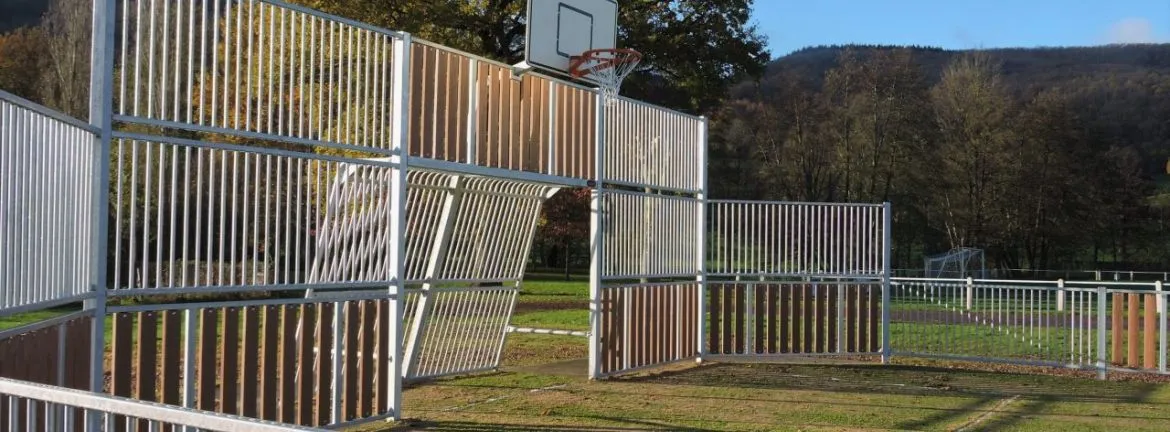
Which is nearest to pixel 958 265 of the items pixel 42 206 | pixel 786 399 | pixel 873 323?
Answer: pixel 873 323

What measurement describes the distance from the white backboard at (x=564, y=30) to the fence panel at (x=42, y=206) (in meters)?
6.66

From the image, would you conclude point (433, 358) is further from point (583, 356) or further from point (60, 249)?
point (60, 249)

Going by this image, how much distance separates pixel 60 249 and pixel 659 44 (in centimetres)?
2127

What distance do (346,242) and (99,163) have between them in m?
2.53

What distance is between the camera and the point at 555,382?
453 inches

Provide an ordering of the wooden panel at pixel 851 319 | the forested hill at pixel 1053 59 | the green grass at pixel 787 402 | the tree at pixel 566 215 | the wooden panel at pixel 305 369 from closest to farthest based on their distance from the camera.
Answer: the wooden panel at pixel 305 369 < the green grass at pixel 787 402 < the wooden panel at pixel 851 319 < the tree at pixel 566 215 < the forested hill at pixel 1053 59

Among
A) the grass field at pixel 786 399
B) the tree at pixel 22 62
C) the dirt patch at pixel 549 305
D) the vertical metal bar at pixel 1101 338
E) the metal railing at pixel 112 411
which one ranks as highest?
the tree at pixel 22 62

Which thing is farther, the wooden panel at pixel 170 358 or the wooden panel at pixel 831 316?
the wooden panel at pixel 831 316

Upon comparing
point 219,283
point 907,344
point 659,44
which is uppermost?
point 659,44

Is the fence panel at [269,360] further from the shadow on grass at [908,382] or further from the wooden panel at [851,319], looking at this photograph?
the wooden panel at [851,319]

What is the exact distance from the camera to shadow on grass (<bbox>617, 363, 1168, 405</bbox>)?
37.0ft

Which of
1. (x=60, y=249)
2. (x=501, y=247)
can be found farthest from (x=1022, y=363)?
(x=60, y=249)

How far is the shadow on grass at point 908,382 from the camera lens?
1129 centimetres

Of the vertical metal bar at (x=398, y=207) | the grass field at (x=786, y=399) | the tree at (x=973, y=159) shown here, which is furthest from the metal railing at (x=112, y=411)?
the tree at (x=973, y=159)
